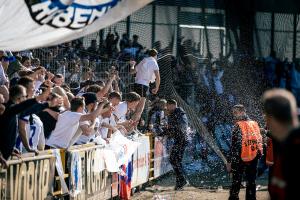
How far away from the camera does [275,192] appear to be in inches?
216

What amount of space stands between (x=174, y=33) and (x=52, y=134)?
10.2 m

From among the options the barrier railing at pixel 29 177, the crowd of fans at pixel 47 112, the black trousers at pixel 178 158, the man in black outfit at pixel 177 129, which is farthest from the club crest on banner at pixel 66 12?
the man in black outfit at pixel 177 129

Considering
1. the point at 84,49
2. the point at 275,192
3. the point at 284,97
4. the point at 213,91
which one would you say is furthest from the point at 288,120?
the point at 213,91

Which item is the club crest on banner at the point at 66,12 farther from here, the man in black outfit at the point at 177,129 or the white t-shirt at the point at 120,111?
the man in black outfit at the point at 177,129

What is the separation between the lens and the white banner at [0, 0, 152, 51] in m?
8.30

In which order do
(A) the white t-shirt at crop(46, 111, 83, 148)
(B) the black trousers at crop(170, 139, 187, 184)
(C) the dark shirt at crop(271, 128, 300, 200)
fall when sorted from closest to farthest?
(C) the dark shirt at crop(271, 128, 300, 200)
(A) the white t-shirt at crop(46, 111, 83, 148)
(B) the black trousers at crop(170, 139, 187, 184)

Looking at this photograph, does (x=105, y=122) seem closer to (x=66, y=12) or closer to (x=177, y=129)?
(x=177, y=129)

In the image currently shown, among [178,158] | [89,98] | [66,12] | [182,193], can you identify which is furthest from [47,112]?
[178,158]

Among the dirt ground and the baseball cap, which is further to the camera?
the dirt ground

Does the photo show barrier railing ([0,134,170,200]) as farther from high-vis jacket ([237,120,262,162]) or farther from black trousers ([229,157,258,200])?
high-vis jacket ([237,120,262,162])

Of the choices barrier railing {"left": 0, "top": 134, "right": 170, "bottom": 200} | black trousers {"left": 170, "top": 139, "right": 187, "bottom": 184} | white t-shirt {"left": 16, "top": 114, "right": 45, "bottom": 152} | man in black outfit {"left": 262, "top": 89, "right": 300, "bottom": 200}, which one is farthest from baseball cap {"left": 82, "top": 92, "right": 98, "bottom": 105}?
man in black outfit {"left": 262, "top": 89, "right": 300, "bottom": 200}

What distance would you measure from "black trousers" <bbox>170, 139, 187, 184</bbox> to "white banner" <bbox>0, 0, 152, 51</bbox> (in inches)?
361

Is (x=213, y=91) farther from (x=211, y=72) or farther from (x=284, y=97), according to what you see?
(x=284, y=97)

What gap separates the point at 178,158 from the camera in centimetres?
1836
